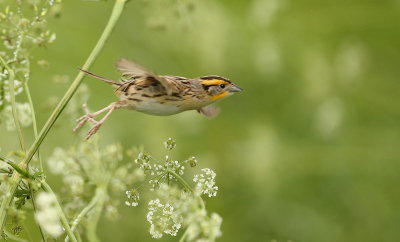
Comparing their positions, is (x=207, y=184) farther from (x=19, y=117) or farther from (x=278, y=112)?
(x=278, y=112)

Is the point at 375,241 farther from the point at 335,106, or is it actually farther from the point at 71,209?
the point at 71,209

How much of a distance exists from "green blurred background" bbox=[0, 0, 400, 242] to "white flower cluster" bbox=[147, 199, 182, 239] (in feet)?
9.94

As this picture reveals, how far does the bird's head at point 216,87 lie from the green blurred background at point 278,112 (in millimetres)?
2086

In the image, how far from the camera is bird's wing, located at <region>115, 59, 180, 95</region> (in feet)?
10.1

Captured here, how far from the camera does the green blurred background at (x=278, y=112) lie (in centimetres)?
605

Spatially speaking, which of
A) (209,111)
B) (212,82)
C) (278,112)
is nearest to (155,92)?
(212,82)

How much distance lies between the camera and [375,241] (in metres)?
6.04

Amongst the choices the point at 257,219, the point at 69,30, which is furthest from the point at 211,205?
the point at 69,30

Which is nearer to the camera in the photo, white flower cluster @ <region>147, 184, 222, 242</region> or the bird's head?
white flower cluster @ <region>147, 184, 222, 242</region>

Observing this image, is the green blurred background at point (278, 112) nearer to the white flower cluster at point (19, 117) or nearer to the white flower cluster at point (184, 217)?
the white flower cluster at point (19, 117)

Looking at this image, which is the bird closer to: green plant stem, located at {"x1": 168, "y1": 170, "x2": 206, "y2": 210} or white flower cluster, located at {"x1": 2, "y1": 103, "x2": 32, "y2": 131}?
white flower cluster, located at {"x1": 2, "y1": 103, "x2": 32, "y2": 131}

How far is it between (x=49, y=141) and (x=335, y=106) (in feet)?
8.23

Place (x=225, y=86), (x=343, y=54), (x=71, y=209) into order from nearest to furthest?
(x=71, y=209) < (x=225, y=86) < (x=343, y=54)

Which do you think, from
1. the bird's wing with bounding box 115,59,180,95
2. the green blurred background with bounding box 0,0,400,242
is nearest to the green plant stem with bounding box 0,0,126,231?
the bird's wing with bounding box 115,59,180,95
